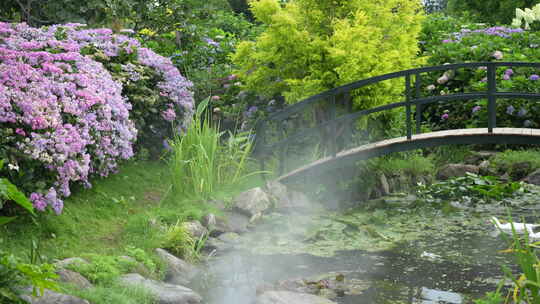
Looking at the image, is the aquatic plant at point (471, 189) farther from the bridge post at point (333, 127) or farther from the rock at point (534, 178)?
the bridge post at point (333, 127)

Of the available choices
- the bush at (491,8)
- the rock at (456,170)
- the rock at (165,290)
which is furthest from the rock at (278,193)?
the bush at (491,8)

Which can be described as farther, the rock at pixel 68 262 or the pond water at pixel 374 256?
the pond water at pixel 374 256

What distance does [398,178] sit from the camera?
360 inches

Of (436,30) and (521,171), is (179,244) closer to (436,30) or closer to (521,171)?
(521,171)

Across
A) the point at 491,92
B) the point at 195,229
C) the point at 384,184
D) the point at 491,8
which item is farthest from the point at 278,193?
the point at 491,8

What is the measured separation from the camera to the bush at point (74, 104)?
548 cm

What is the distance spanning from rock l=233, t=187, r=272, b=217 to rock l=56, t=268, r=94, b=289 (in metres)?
2.79

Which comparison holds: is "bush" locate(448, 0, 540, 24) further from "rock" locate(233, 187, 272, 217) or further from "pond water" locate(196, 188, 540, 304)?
"rock" locate(233, 187, 272, 217)

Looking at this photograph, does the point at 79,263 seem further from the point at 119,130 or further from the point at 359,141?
the point at 359,141

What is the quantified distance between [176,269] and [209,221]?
118 cm

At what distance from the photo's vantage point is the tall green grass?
7559 millimetres

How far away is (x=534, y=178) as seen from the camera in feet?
30.6

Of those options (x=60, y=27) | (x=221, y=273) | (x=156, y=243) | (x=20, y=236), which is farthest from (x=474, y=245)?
(x=60, y=27)

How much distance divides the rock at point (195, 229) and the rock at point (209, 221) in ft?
0.27
